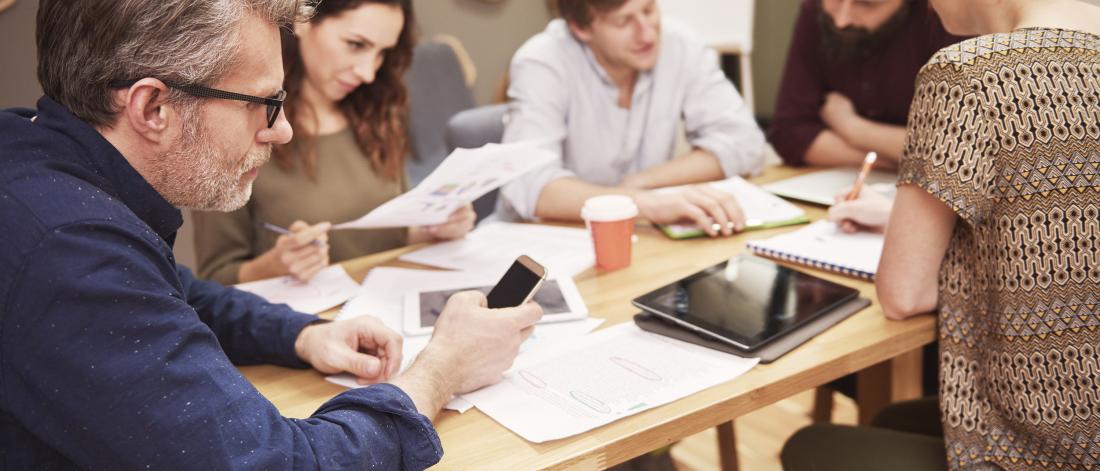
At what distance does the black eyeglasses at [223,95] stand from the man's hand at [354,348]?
1.07 feet

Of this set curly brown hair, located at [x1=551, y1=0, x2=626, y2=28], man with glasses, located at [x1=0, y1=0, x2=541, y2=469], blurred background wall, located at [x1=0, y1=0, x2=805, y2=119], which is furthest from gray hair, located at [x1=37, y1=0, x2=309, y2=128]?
blurred background wall, located at [x1=0, y1=0, x2=805, y2=119]

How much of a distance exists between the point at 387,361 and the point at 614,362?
Result: 1.03 ft

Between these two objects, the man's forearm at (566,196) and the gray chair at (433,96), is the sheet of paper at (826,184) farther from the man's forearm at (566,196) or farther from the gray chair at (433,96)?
the gray chair at (433,96)

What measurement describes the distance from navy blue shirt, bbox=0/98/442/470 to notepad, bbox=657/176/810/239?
37.9 inches

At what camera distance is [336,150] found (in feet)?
6.70

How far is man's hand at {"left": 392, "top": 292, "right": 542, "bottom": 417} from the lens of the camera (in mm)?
1058

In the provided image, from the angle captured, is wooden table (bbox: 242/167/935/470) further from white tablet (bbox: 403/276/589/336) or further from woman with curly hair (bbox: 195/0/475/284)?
woman with curly hair (bbox: 195/0/475/284)

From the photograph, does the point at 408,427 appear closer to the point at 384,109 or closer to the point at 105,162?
the point at 105,162

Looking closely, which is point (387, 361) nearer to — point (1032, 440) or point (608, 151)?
point (1032, 440)

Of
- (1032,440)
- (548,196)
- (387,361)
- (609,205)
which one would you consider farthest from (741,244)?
(387,361)

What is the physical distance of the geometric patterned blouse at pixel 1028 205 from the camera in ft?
3.54

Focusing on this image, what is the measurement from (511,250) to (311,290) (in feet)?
1.28

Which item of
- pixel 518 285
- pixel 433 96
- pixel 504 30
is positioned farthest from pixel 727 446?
pixel 504 30

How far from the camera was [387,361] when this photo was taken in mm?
1195
